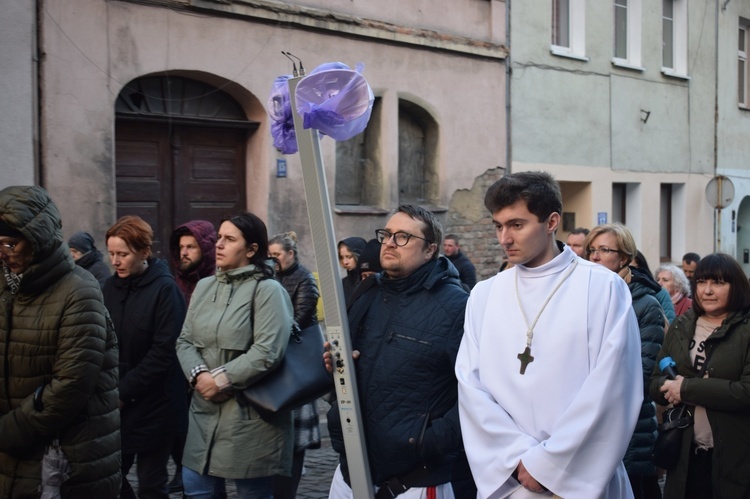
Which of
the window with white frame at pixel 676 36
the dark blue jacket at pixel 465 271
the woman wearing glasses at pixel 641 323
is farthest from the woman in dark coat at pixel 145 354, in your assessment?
the window with white frame at pixel 676 36

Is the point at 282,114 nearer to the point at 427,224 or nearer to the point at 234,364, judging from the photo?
the point at 427,224

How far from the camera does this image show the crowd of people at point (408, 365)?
353 cm

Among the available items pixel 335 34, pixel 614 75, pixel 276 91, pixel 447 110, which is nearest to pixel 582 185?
pixel 614 75

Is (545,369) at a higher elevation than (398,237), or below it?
below

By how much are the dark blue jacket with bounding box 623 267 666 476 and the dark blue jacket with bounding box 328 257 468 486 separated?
4.61ft

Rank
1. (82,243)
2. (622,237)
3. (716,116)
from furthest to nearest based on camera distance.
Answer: (716,116)
(82,243)
(622,237)

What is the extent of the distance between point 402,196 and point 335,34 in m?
2.87

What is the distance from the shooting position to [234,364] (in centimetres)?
496

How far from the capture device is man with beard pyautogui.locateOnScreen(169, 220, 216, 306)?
613 centimetres

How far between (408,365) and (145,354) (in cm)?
209

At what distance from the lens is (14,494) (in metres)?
4.17

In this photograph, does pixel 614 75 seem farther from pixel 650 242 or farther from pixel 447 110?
pixel 447 110

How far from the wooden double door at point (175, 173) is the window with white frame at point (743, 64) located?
15.1 metres

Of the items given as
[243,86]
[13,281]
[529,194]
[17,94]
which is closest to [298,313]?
[13,281]
